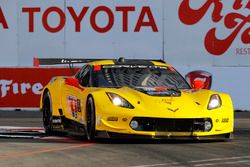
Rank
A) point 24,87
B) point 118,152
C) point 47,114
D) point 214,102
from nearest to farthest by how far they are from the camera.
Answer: point 118,152, point 214,102, point 47,114, point 24,87

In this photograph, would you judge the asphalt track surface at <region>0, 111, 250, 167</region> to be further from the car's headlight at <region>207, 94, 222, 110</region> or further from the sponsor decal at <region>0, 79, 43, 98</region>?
the sponsor decal at <region>0, 79, 43, 98</region>

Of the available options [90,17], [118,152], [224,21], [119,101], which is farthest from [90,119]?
[224,21]

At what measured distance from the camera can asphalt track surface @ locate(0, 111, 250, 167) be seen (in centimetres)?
741

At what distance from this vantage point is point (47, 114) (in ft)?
37.7

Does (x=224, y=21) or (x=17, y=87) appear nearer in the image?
(x=17, y=87)

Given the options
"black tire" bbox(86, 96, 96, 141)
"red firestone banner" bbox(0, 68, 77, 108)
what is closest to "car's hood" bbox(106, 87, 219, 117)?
"black tire" bbox(86, 96, 96, 141)

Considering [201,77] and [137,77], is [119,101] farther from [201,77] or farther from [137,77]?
[201,77]

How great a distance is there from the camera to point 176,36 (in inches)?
728

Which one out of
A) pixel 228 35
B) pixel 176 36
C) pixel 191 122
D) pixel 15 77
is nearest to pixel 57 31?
pixel 15 77

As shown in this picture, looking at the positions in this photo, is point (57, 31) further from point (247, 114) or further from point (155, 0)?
point (247, 114)

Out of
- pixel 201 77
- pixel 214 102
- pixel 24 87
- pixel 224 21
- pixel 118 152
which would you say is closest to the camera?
pixel 118 152

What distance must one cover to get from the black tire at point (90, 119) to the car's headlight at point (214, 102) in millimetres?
1540

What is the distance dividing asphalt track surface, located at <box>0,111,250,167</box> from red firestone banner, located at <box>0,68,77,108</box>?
23.7ft

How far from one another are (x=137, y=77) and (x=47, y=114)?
1.98 metres
